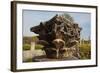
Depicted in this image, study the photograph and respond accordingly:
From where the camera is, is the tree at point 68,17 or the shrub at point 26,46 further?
the tree at point 68,17

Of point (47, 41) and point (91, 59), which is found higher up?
point (47, 41)

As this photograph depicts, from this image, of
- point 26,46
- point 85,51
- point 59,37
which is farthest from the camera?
point 85,51

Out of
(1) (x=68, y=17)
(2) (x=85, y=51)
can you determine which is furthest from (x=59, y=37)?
(2) (x=85, y=51)

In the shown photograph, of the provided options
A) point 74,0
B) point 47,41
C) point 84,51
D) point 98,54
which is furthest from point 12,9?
point 98,54

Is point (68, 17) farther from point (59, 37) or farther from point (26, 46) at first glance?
point (26, 46)

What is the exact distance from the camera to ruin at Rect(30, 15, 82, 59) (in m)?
2.05

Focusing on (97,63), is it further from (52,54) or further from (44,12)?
(44,12)

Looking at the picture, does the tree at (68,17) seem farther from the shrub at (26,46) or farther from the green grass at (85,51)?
the shrub at (26,46)

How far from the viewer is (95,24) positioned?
228 centimetres

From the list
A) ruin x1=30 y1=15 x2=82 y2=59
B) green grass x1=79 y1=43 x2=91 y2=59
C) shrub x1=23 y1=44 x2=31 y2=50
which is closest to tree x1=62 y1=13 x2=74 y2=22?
ruin x1=30 y1=15 x2=82 y2=59

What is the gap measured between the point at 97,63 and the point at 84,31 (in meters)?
0.36

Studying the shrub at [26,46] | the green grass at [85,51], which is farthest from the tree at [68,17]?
the shrub at [26,46]

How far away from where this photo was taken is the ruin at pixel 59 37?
2.05m

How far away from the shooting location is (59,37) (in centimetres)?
211
